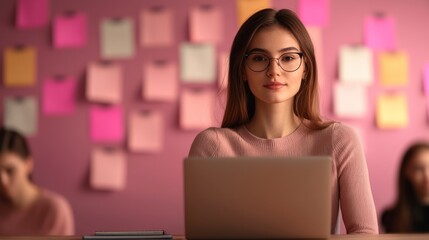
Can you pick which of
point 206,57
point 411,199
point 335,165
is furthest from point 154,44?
point 335,165

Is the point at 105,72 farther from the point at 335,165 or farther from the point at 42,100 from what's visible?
the point at 335,165

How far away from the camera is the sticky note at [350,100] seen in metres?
2.95

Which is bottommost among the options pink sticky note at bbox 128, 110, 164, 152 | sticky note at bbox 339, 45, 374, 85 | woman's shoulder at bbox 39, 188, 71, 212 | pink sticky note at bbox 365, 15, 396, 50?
woman's shoulder at bbox 39, 188, 71, 212

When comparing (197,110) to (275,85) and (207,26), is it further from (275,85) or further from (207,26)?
(275,85)

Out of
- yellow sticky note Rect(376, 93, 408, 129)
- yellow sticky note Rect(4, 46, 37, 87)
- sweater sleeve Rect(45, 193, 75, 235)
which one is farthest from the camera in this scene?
yellow sticky note Rect(4, 46, 37, 87)

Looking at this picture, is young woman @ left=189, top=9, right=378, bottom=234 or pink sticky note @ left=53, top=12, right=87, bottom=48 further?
pink sticky note @ left=53, top=12, right=87, bottom=48

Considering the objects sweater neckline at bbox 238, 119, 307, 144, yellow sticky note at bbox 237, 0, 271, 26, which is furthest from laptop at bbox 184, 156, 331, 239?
yellow sticky note at bbox 237, 0, 271, 26

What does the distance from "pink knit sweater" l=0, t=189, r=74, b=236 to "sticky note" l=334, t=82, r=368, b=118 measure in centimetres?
125

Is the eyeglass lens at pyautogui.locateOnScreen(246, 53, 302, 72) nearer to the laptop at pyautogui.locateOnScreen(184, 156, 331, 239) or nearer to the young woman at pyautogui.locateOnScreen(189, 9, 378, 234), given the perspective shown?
the young woman at pyautogui.locateOnScreen(189, 9, 378, 234)

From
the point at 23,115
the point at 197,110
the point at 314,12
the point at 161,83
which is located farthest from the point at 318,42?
the point at 23,115

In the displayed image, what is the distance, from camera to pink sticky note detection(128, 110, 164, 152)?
2.97 m

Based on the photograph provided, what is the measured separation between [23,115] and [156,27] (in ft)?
2.37

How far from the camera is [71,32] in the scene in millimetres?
3027

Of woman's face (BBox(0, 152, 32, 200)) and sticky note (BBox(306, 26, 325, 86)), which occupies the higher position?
sticky note (BBox(306, 26, 325, 86))
